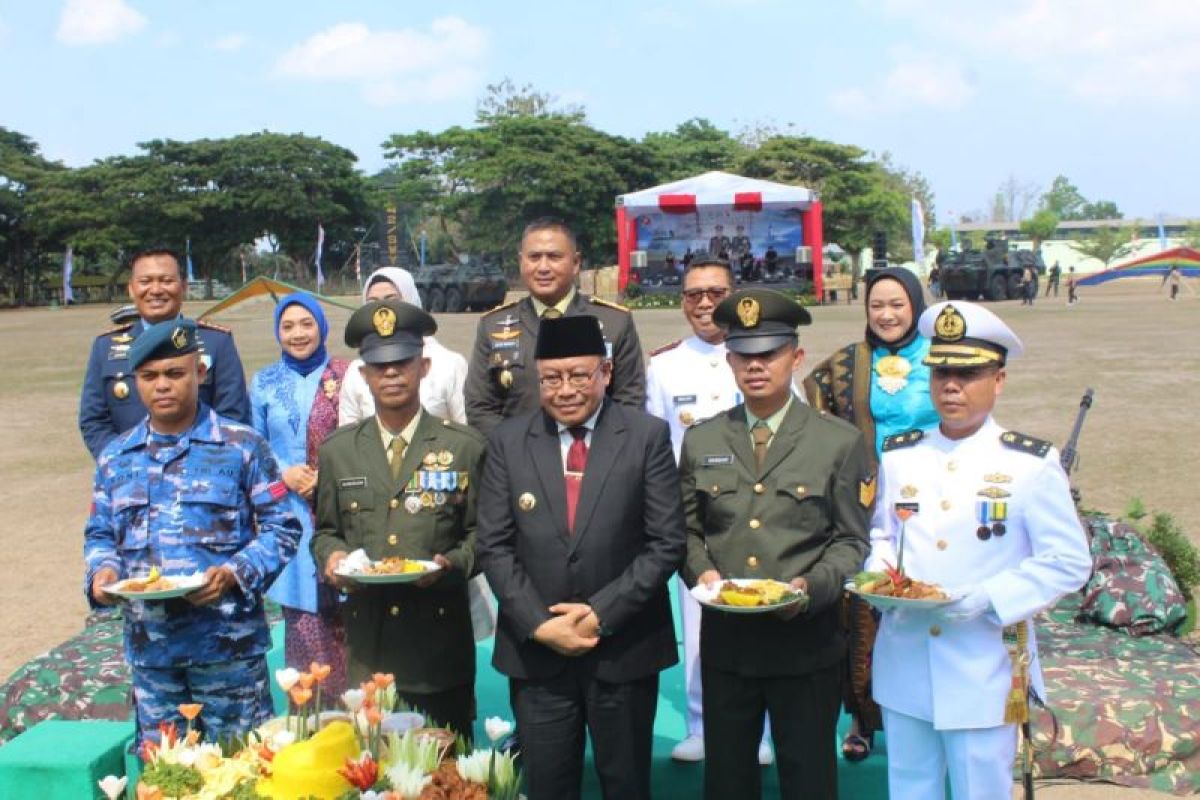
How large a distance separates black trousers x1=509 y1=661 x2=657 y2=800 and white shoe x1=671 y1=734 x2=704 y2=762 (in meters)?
0.96

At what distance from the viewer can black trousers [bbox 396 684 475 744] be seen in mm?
3459

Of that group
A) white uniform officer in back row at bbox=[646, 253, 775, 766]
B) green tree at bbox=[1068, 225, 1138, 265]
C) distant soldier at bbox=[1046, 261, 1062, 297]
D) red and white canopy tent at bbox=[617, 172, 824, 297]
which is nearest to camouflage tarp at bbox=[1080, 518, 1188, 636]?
white uniform officer in back row at bbox=[646, 253, 775, 766]

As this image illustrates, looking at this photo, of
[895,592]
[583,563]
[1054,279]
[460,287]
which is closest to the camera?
[895,592]

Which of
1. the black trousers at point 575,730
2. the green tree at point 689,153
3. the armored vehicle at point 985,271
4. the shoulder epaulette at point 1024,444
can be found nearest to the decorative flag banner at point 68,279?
the green tree at point 689,153

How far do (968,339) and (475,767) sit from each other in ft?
5.49

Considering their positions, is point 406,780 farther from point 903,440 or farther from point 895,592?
point 903,440

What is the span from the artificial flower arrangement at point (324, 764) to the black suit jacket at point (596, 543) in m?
0.44

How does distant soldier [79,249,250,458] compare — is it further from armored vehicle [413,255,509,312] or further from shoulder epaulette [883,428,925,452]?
armored vehicle [413,255,509,312]

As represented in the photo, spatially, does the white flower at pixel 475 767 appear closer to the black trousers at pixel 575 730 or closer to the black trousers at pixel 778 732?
the black trousers at pixel 575 730

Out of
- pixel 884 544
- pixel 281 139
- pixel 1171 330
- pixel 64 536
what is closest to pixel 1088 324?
pixel 1171 330

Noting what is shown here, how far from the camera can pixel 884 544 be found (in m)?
3.18

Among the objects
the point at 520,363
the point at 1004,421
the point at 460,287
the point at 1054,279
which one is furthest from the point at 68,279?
the point at 520,363

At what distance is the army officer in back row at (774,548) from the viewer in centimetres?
308

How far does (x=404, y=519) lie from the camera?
3.46m
